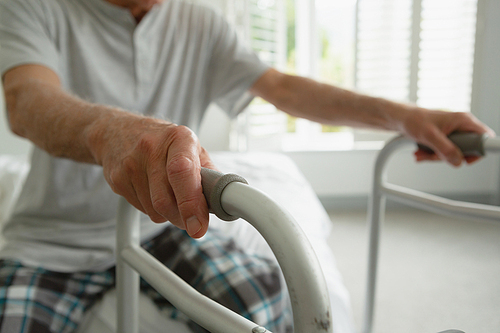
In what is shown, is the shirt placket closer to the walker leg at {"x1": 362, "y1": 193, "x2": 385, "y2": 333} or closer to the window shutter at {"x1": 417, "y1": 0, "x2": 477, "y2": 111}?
the walker leg at {"x1": 362, "y1": 193, "x2": 385, "y2": 333}

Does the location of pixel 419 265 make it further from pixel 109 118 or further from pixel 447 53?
pixel 109 118

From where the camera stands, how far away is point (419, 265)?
2045mm

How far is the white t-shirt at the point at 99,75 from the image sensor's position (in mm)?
810

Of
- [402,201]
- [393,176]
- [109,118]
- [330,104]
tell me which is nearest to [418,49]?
[393,176]

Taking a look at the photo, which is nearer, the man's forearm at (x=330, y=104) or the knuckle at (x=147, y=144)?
the knuckle at (x=147, y=144)

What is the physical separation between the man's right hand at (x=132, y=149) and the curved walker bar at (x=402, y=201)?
0.50 metres

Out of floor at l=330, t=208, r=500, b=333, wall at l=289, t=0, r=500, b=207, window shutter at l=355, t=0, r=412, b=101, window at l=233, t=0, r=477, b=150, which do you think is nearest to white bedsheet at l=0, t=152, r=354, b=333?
floor at l=330, t=208, r=500, b=333

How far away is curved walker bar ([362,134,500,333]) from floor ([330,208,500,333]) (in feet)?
1.50

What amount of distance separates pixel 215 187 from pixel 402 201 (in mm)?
599

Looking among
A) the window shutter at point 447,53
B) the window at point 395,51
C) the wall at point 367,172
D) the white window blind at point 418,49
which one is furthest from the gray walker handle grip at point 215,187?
the window shutter at point 447,53

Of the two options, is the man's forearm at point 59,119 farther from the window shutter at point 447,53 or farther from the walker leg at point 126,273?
the window shutter at point 447,53

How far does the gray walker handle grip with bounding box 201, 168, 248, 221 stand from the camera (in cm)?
33

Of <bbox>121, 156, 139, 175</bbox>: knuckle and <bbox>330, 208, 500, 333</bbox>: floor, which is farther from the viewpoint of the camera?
<bbox>330, 208, 500, 333</bbox>: floor

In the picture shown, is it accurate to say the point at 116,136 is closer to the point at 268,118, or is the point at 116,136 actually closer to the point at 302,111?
the point at 302,111
